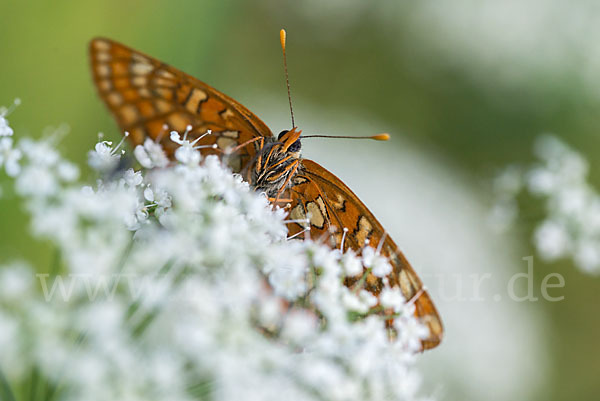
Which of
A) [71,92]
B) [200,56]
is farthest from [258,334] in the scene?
[200,56]

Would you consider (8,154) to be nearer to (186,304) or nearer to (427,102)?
(186,304)

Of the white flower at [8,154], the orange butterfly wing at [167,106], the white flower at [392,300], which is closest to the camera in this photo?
the white flower at [8,154]

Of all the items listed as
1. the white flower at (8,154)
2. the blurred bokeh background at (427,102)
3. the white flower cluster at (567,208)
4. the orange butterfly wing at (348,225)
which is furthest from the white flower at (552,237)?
the white flower at (8,154)

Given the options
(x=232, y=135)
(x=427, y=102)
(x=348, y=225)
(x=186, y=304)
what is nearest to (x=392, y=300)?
(x=348, y=225)

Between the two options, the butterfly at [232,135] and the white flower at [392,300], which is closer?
the white flower at [392,300]

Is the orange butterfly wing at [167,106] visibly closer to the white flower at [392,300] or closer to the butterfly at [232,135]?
the butterfly at [232,135]

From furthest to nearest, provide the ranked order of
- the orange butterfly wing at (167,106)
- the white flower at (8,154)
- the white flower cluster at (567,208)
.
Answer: the white flower cluster at (567,208) < the orange butterfly wing at (167,106) < the white flower at (8,154)

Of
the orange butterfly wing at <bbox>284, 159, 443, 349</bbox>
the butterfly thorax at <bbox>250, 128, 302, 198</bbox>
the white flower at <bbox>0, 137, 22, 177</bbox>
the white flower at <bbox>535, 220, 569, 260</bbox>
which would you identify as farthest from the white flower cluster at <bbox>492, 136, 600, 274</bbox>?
the white flower at <bbox>0, 137, 22, 177</bbox>

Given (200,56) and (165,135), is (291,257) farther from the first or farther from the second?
(200,56)
